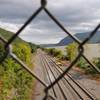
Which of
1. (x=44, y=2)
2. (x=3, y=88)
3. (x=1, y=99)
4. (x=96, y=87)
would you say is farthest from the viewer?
(x=96, y=87)

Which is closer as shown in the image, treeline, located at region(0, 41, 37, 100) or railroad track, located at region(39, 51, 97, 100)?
railroad track, located at region(39, 51, 97, 100)

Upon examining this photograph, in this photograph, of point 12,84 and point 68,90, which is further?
point 68,90

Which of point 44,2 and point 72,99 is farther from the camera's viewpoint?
point 72,99

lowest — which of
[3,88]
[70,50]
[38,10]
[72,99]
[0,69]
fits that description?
[38,10]

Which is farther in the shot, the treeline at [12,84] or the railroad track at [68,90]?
the treeline at [12,84]

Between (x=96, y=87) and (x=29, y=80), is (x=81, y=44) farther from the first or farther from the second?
(x=96, y=87)

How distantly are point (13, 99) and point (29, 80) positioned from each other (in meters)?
4.44

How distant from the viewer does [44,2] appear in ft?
3.02

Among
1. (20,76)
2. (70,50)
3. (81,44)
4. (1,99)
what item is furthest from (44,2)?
(70,50)

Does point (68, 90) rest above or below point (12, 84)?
below

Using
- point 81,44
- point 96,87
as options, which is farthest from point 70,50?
point 81,44

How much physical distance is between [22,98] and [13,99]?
0.65 metres

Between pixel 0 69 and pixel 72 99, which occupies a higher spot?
pixel 0 69

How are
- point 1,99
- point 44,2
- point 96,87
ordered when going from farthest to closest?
point 96,87 → point 1,99 → point 44,2
